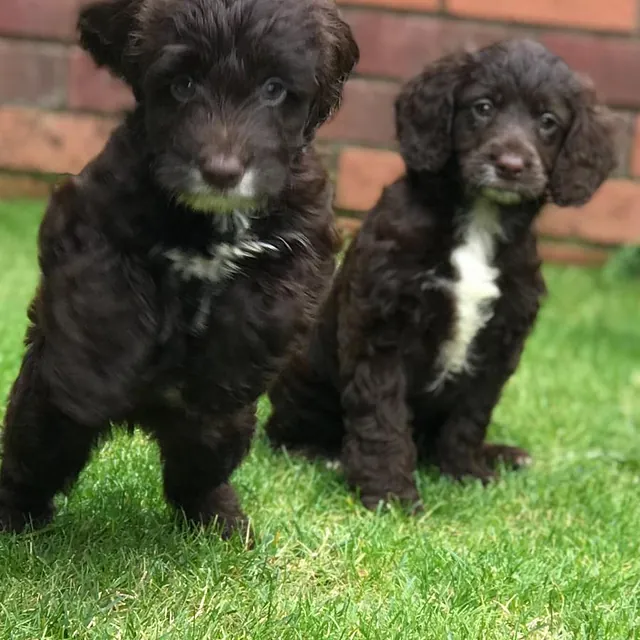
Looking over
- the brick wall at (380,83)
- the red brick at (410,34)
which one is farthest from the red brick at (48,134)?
the red brick at (410,34)

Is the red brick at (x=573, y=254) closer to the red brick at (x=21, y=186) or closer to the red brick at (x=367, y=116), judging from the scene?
the red brick at (x=367, y=116)

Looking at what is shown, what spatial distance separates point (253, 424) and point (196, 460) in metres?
0.15

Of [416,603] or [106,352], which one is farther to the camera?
[416,603]

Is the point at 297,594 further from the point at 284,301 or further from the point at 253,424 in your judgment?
the point at 284,301

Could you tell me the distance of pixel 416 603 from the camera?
228cm

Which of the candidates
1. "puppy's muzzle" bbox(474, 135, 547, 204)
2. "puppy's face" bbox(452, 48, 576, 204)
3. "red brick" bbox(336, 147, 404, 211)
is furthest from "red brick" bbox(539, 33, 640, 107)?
"puppy's muzzle" bbox(474, 135, 547, 204)

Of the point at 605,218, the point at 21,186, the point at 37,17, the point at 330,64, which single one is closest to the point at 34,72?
the point at 37,17

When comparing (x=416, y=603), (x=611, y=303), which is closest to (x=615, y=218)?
(x=611, y=303)

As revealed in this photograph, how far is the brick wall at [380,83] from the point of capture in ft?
20.9

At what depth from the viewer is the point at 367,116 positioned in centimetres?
655

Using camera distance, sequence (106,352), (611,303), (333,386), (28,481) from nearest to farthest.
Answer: (106,352)
(28,481)
(333,386)
(611,303)

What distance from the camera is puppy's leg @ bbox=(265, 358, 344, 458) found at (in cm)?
366

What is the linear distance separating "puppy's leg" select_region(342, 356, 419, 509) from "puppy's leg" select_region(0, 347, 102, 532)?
1181mm

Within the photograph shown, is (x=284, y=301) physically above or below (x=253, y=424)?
above
